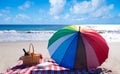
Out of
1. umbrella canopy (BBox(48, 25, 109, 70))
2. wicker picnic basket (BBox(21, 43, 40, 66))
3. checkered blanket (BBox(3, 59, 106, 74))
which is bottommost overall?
checkered blanket (BBox(3, 59, 106, 74))

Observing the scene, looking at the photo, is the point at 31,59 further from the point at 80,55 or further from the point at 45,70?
the point at 80,55

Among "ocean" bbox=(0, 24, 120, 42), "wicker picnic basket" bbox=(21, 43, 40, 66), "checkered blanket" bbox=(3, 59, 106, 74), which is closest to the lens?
"checkered blanket" bbox=(3, 59, 106, 74)

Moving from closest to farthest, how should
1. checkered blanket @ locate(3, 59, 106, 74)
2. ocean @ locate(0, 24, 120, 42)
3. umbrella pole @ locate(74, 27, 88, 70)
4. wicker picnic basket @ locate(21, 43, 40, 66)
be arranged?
umbrella pole @ locate(74, 27, 88, 70), checkered blanket @ locate(3, 59, 106, 74), wicker picnic basket @ locate(21, 43, 40, 66), ocean @ locate(0, 24, 120, 42)

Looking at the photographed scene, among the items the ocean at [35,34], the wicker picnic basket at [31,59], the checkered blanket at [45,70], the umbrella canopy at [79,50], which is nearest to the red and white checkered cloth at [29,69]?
the checkered blanket at [45,70]

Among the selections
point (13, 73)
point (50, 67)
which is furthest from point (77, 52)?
point (13, 73)

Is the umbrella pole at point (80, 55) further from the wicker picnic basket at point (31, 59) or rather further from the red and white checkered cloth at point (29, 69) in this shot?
the wicker picnic basket at point (31, 59)

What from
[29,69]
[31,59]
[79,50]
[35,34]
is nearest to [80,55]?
[79,50]

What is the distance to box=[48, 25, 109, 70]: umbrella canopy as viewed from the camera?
632 centimetres

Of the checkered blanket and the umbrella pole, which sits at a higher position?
the umbrella pole

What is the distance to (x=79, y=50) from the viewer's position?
6328 millimetres

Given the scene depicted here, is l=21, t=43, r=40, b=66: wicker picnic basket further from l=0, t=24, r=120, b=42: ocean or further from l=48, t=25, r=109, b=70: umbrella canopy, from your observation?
l=0, t=24, r=120, b=42: ocean

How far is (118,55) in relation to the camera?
11.6 meters

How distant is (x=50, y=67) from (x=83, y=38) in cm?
150

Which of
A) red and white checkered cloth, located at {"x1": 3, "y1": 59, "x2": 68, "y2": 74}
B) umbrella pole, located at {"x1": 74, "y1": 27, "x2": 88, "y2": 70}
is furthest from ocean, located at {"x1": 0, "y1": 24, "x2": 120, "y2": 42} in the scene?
umbrella pole, located at {"x1": 74, "y1": 27, "x2": 88, "y2": 70}
